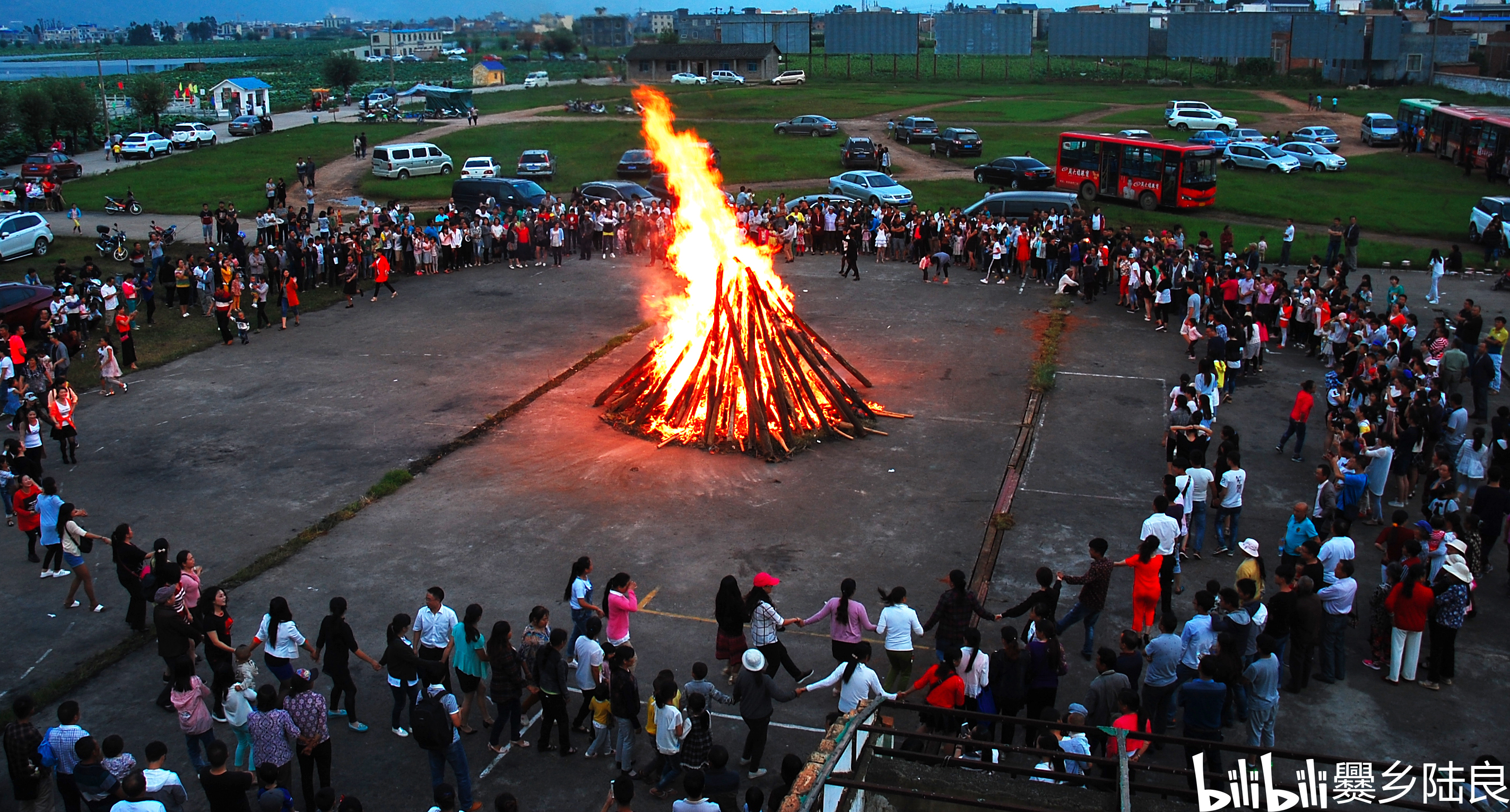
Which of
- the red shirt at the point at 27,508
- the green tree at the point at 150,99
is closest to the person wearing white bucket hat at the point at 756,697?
the red shirt at the point at 27,508

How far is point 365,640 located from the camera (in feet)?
39.8

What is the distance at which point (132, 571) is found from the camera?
12227mm

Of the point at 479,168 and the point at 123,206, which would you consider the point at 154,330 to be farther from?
the point at 479,168

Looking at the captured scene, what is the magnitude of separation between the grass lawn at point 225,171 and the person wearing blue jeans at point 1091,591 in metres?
37.5

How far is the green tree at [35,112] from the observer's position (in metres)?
56.2

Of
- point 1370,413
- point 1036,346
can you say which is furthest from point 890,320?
point 1370,413

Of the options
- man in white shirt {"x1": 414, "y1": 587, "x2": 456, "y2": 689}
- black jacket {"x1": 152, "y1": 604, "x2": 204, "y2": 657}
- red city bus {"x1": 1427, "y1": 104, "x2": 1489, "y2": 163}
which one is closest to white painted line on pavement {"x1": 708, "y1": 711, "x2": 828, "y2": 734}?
man in white shirt {"x1": 414, "y1": 587, "x2": 456, "y2": 689}

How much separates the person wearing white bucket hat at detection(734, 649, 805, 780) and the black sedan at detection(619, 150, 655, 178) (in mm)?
36907

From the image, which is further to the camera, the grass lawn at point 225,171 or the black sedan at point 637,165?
the black sedan at point 637,165

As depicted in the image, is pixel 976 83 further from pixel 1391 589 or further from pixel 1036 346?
pixel 1391 589

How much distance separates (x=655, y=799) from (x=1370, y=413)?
12352 mm

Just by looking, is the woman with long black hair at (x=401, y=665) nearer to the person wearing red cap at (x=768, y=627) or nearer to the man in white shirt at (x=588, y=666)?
the man in white shirt at (x=588, y=666)

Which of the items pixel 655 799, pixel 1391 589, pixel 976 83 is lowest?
pixel 655 799

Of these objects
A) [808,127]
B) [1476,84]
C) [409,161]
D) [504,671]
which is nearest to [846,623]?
[504,671]
